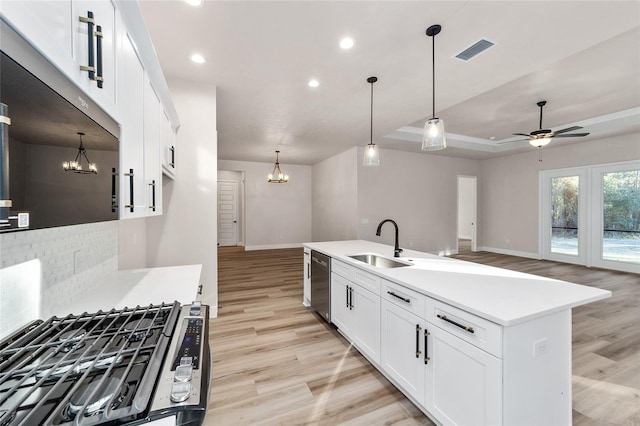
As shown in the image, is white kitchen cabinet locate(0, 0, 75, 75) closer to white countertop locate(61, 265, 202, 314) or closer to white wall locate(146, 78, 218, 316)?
white countertop locate(61, 265, 202, 314)

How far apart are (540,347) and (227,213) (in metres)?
8.69

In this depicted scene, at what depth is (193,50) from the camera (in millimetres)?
2441

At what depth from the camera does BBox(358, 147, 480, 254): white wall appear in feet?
20.6

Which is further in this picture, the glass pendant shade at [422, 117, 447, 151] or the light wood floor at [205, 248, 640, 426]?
the glass pendant shade at [422, 117, 447, 151]

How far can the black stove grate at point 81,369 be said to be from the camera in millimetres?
594

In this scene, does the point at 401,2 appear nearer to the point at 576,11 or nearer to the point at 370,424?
the point at 576,11

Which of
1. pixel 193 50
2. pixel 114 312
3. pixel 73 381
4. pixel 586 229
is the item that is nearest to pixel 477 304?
pixel 73 381

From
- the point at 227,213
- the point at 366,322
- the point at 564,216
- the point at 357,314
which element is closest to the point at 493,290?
the point at 366,322

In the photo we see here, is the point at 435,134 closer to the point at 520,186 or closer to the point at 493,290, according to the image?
the point at 493,290

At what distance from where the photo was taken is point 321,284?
3086 mm

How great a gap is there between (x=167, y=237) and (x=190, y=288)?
166 centimetres

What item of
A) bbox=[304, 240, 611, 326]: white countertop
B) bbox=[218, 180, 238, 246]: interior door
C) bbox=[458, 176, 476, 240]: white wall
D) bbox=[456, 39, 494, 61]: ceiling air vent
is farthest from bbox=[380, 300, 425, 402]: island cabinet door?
bbox=[458, 176, 476, 240]: white wall

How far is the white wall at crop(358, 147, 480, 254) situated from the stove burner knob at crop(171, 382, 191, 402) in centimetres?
561

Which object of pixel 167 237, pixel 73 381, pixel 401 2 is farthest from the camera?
pixel 167 237
